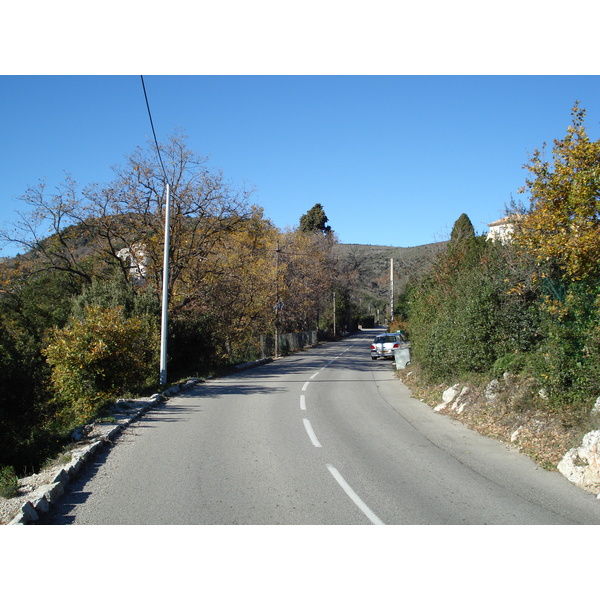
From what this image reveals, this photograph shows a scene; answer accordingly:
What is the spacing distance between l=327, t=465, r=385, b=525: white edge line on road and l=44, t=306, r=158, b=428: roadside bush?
23.3 feet

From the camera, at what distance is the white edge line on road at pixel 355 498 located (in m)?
5.59

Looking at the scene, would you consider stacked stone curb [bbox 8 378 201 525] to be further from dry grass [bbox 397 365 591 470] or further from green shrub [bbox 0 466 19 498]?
dry grass [bbox 397 365 591 470]

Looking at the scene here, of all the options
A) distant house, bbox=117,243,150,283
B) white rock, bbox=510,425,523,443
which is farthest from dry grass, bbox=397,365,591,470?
distant house, bbox=117,243,150,283

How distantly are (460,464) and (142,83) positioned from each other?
418 inches

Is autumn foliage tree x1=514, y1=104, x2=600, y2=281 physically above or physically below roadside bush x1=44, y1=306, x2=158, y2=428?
above

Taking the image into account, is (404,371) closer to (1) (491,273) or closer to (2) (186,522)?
(1) (491,273)

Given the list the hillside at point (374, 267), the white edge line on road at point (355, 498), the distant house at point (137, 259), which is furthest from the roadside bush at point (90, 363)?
the hillside at point (374, 267)

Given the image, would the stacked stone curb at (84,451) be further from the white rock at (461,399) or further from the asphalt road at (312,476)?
the white rock at (461,399)

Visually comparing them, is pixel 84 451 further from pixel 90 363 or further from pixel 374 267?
pixel 374 267

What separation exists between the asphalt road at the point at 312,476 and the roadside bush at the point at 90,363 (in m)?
1.73

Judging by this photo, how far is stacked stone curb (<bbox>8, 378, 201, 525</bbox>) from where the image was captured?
554 cm

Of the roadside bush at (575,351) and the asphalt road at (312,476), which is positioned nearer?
the asphalt road at (312,476)

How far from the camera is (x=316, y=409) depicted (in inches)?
536

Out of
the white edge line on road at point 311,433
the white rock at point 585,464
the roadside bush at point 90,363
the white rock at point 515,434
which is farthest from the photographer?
the roadside bush at point 90,363
